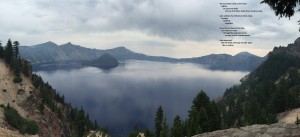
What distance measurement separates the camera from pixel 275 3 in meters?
22.3

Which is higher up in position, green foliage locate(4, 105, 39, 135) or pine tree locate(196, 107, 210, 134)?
pine tree locate(196, 107, 210, 134)

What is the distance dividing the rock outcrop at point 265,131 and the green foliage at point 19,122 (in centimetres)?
15673

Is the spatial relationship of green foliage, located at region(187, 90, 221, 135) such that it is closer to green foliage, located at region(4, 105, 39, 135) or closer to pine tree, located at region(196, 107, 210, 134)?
pine tree, located at region(196, 107, 210, 134)

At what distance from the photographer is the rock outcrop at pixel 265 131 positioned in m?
22.0

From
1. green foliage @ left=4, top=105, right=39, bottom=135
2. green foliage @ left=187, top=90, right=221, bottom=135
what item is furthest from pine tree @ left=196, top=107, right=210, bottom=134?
green foliage @ left=4, top=105, right=39, bottom=135

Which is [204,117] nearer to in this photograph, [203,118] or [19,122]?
[203,118]

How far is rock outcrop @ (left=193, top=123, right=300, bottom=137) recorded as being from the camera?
22005mm

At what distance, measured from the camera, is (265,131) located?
76.8ft

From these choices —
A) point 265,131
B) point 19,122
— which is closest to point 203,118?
point 265,131

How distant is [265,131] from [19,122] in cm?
16748

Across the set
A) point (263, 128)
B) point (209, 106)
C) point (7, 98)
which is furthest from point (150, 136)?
point (7, 98)

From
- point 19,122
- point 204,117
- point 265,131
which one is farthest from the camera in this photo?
point 19,122

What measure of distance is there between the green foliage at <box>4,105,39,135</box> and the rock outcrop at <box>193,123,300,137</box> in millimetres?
156727

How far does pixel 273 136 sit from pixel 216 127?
216ft
